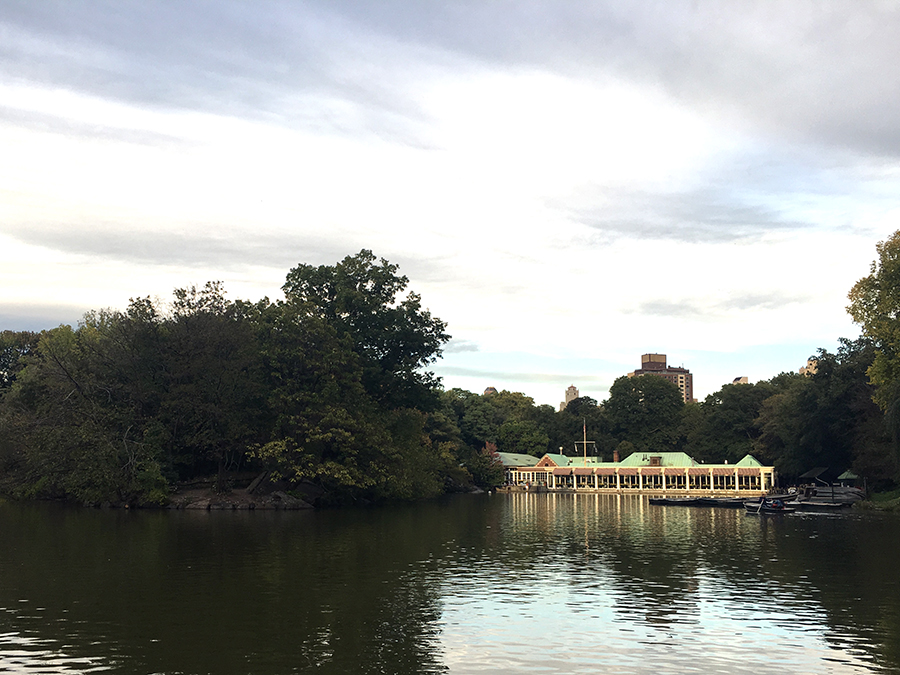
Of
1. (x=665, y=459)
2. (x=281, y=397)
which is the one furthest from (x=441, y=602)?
(x=665, y=459)

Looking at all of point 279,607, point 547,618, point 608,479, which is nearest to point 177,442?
point 279,607

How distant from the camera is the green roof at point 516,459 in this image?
146 m

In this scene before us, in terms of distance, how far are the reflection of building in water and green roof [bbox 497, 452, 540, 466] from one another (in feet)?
4.28

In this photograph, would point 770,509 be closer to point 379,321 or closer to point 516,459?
point 379,321

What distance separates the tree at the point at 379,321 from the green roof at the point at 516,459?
6560 cm

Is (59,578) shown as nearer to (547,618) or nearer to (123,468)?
(547,618)

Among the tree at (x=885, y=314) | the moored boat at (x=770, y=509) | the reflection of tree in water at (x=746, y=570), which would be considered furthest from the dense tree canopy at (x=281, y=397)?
the reflection of tree in water at (x=746, y=570)

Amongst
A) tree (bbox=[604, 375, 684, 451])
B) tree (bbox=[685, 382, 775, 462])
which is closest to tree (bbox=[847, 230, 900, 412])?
tree (bbox=[685, 382, 775, 462])

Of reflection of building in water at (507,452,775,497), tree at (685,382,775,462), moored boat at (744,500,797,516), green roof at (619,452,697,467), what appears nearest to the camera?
moored boat at (744,500,797,516)

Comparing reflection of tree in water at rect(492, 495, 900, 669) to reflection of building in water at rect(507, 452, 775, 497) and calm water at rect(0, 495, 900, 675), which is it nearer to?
calm water at rect(0, 495, 900, 675)

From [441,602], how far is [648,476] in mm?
108076

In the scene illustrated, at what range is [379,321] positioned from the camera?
263ft

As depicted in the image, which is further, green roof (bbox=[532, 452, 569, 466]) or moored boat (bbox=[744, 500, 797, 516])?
green roof (bbox=[532, 452, 569, 466])

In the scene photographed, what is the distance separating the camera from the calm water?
17.6 meters
